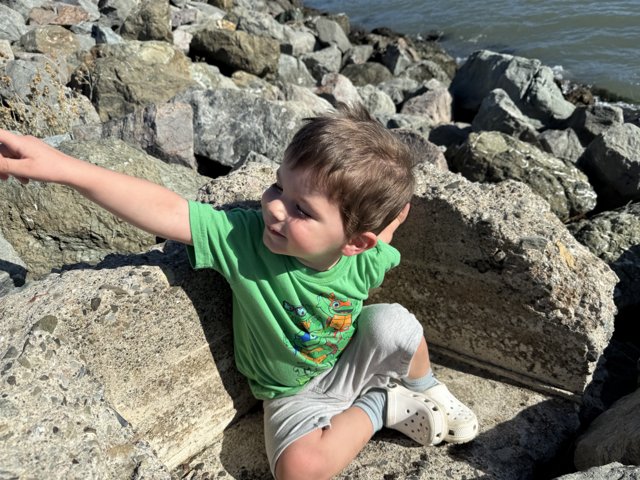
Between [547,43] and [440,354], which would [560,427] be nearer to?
[440,354]

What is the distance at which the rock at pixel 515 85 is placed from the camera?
9911mm

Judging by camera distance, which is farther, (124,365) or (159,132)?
(159,132)

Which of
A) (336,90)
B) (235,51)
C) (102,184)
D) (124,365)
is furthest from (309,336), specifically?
(235,51)

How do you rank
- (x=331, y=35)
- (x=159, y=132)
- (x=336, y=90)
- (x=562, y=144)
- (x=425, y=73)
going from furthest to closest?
(x=331, y=35)
(x=425, y=73)
(x=336, y=90)
(x=562, y=144)
(x=159, y=132)

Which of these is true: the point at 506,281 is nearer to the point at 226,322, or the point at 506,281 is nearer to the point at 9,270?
the point at 226,322

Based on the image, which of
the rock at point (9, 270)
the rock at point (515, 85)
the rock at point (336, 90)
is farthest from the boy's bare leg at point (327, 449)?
the rock at point (515, 85)

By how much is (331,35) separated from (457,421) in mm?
12827

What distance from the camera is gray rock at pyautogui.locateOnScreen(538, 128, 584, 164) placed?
7496 mm

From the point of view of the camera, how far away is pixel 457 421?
8.29 feet

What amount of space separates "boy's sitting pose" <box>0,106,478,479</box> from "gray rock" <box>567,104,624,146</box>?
646 cm

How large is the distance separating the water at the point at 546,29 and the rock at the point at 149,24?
287 inches

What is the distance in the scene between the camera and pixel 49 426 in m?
1.70

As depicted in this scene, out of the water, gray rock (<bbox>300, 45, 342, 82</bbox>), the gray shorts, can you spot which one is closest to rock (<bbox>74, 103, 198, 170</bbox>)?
the gray shorts

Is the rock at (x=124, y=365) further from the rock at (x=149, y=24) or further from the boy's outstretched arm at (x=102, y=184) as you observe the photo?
the rock at (x=149, y=24)
